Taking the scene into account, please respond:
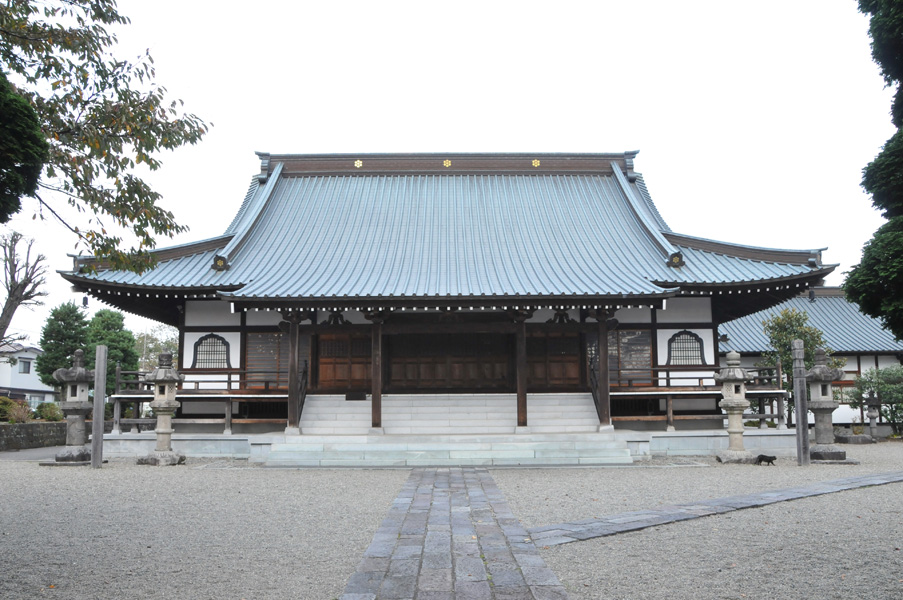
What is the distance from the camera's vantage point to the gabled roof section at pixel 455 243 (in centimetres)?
1584

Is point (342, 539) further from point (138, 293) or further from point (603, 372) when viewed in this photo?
point (138, 293)

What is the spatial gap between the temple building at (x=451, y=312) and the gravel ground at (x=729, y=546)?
5736 millimetres

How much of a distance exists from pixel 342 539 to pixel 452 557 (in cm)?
144

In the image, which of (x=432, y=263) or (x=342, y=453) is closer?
(x=342, y=453)

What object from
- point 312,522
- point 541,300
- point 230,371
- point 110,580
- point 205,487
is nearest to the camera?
point 110,580

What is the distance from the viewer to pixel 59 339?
31.1 metres

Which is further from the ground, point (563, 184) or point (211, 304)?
point (563, 184)

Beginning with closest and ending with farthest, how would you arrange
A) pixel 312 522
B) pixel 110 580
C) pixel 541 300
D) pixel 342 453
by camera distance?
1. pixel 110 580
2. pixel 312 522
3. pixel 342 453
4. pixel 541 300

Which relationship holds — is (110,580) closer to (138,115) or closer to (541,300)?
(138,115)

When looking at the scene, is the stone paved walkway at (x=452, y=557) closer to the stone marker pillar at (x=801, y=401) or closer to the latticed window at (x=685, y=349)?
the stone marker pillar at (x=801, y=401)

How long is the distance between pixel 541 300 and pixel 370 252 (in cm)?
581

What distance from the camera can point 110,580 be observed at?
504 cm

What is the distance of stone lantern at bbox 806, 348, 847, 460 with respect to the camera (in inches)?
567

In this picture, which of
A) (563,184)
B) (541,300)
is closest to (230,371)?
(541,300)
